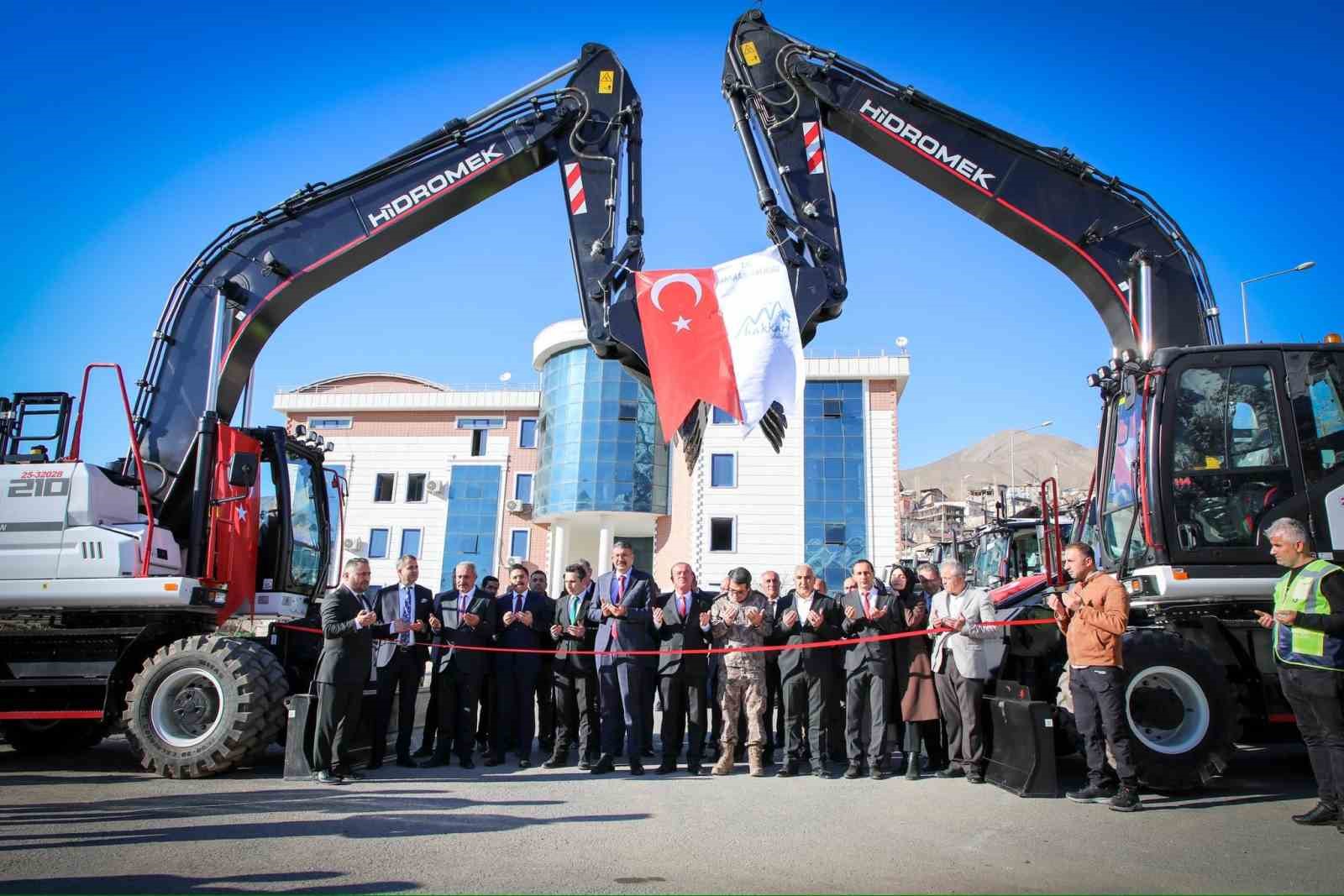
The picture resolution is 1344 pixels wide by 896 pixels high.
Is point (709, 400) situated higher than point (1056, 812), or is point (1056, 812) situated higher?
point (709, 400)

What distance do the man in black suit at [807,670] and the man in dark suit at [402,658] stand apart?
3532 mm

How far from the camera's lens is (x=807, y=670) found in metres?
7.95

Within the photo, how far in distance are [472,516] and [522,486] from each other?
2.77 metres

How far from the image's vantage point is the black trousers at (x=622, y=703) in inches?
309

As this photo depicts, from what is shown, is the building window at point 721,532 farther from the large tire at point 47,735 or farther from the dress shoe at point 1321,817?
the dress shoe at point 1321,817

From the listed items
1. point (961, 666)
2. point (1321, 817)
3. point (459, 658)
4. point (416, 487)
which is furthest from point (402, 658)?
point (416, 487)

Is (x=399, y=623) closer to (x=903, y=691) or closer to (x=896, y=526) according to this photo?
(x=903, y=691)

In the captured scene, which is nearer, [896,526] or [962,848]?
[962,848]

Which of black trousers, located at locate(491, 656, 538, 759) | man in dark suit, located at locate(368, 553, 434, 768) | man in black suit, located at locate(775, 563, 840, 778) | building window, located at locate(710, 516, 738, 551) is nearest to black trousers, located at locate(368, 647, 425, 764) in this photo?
man in dark suit, located at locate(368, 553, 434, 768)

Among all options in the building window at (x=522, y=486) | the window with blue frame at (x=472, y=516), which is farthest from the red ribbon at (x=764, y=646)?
the building window at (x=522, y=486)

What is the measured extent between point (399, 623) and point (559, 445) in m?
29.6

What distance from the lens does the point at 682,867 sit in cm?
457

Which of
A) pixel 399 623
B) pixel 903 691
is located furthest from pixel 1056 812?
pixel 399 623

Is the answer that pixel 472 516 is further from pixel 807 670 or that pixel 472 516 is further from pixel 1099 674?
pixel 1099 674
